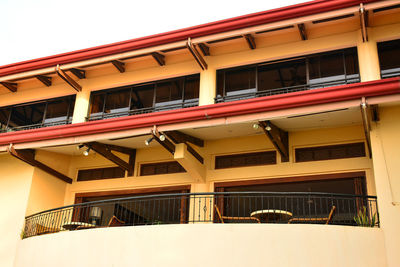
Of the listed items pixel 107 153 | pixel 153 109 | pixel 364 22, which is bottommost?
pixel 107 153

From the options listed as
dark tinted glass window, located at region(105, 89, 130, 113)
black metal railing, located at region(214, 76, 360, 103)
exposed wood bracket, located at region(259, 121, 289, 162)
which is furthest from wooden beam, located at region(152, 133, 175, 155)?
dark tinted glass window, located at region(105, 89, 130, 113)

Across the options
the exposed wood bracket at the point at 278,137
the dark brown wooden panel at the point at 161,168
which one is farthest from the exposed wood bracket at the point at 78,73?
the exposed wood bracket at the point at 278,137

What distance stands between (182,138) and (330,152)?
3466mm

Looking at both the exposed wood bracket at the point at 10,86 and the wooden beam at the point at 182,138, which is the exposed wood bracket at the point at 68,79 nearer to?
the exposed wood bracket at the point at 10,86

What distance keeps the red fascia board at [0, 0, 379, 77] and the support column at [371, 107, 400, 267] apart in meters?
2.84

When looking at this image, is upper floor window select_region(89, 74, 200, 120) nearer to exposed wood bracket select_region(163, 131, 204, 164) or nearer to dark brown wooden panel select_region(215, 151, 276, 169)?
exposed wood bracket select_region(163, 131, 204, 164)

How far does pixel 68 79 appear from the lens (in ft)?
44.3

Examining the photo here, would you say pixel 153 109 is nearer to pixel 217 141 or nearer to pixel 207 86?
pixel 207 86

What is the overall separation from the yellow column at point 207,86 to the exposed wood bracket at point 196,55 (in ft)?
0.49

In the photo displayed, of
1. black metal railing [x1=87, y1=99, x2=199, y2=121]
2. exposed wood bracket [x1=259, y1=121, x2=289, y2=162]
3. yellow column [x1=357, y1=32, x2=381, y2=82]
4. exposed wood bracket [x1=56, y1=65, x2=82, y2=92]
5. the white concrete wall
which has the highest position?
exposed wood bracket [x1=56, y1=65, x2=82, y2=92]

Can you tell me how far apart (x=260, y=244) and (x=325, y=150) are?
326 centimetres

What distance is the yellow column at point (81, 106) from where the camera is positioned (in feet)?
43.6

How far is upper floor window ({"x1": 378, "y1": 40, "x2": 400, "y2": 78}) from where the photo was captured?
10.8 metres

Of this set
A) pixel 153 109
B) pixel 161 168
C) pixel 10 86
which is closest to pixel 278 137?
pixel 161 168
